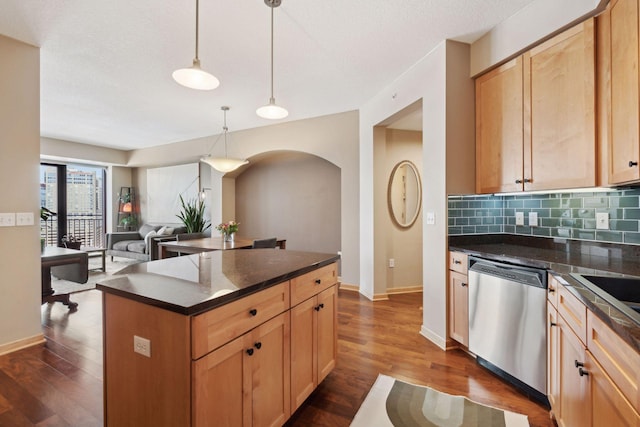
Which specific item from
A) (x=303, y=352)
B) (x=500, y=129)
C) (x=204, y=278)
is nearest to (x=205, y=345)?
(x=204, y=278)

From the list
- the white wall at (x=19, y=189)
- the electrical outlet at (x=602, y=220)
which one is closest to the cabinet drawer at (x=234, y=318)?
the electrical outlet at (x=602, y=220)

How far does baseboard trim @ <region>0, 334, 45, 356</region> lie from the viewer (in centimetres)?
243

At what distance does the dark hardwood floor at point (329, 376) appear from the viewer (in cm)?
171

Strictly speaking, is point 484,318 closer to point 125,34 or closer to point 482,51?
point 482,51

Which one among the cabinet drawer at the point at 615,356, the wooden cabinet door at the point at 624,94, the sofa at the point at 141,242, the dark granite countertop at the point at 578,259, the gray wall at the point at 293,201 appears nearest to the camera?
the cabinet drawer at the point at 615,356

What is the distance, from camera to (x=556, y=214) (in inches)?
92.5

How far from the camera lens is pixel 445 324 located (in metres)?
2.54

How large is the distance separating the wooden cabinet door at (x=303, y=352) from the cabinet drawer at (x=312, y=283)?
0.13 ft

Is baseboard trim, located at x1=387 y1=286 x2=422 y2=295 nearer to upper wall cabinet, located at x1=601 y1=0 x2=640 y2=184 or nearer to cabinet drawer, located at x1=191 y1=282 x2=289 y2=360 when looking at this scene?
upper wall cabinet, located at x1=601 y1=0 x2=640 y2=184

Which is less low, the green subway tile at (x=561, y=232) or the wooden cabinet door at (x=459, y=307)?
the green subway tile at (x=561, y=232)

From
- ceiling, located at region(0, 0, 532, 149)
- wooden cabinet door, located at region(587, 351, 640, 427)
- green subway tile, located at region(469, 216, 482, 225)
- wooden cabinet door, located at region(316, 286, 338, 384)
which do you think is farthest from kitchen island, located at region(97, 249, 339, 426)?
ceiling, located at region(0, 0, 532, 149)

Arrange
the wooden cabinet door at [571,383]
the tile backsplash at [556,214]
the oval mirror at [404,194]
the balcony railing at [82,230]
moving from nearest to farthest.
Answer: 1. the wooden cabinet door at [571,383]
2. the tile backsplash at [556,214]
3. the oval mirror at [404,194]
4. the balcony railing at [82,230]

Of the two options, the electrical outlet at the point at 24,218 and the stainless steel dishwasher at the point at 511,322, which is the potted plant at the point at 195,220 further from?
the stainless steel dishwasher at the point at 511,322

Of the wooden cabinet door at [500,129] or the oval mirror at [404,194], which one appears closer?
the wooden cabinet door at [500,129]
